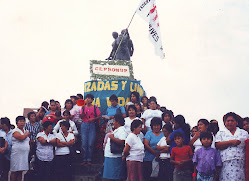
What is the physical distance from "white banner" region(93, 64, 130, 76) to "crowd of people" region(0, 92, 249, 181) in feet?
8.93

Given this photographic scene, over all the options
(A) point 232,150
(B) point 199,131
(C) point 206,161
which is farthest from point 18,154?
(A) point 232,150

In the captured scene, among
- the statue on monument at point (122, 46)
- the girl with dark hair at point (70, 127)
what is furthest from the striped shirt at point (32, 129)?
the statue on monument at point (122, 46)

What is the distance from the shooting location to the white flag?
556 inches

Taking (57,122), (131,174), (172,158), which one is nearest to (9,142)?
(57,122)

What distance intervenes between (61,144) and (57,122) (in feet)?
3.40

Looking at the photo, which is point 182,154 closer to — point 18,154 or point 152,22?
point 18,154

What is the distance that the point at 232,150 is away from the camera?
711cm

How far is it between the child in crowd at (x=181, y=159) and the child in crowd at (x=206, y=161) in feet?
0.93

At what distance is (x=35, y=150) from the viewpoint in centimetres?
988

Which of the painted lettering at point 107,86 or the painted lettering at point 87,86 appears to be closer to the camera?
the painted lettering at point 107,86

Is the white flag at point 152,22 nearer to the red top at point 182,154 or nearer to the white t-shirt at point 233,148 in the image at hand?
the red top at point 182,154

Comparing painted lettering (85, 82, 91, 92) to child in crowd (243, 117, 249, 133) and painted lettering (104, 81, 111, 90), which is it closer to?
painted lettering (104, 81, 111, 90)

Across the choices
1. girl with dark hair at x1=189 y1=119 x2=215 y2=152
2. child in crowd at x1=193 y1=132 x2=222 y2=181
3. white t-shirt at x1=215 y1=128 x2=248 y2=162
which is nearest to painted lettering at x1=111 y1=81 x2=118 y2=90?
girl with dark hair at x1=189 y1=119 x2=215 y2=152

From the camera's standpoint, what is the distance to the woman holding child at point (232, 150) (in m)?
7.08
